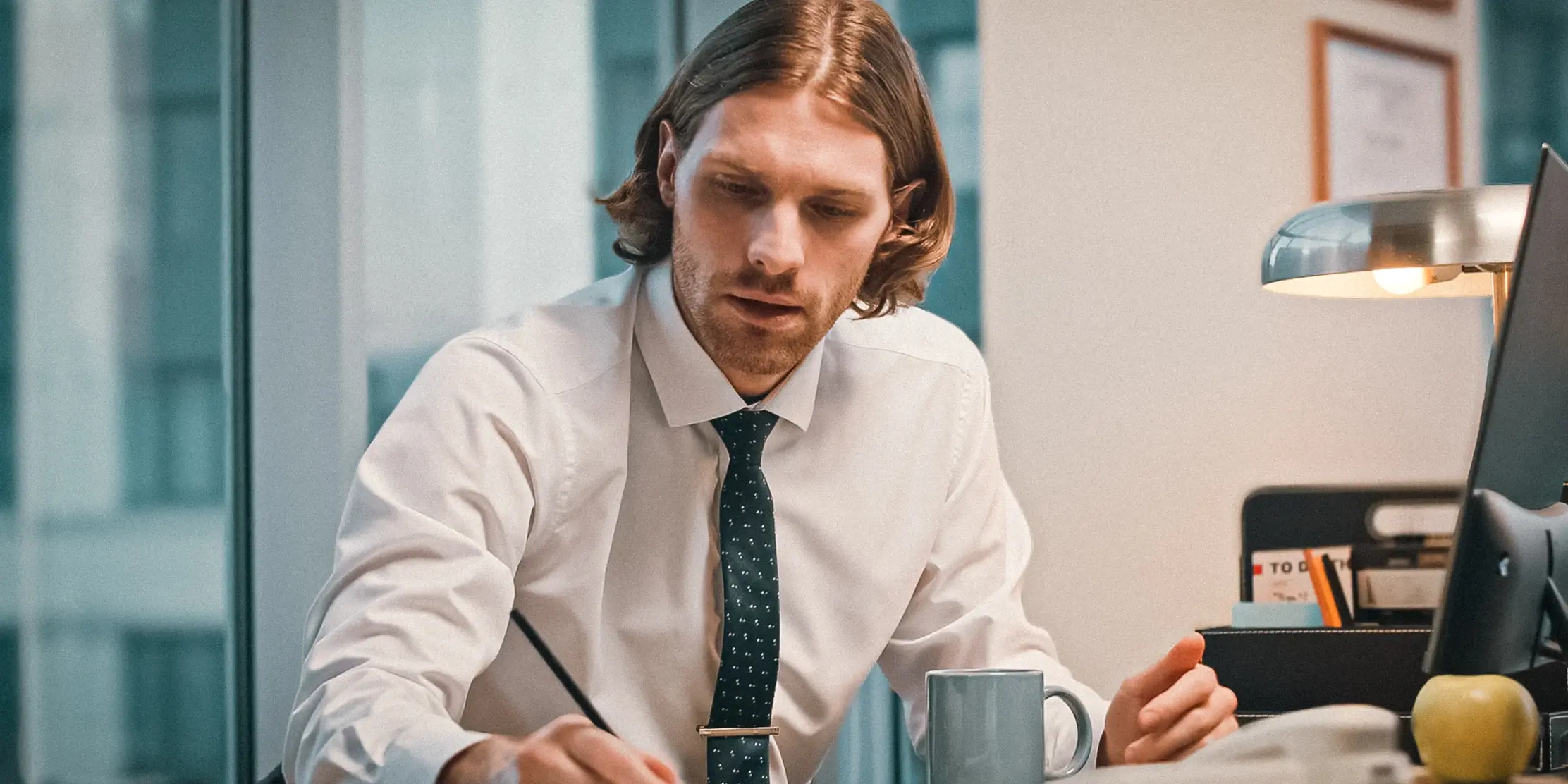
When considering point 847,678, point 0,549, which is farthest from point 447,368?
point 0,549

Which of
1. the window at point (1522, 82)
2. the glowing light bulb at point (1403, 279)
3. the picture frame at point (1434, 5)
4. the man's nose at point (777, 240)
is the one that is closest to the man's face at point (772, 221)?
the man's nose at point (777, 240)

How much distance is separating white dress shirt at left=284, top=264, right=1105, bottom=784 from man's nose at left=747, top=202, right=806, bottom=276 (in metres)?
0.16

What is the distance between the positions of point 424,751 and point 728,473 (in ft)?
1.76

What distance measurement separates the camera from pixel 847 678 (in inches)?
63.1

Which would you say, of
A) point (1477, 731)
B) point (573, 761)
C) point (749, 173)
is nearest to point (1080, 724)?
point (1477, 731)

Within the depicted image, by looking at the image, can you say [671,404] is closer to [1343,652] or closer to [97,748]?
[1343,652]

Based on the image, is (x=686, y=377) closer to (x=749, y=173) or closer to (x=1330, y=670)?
(x=749, y=173)

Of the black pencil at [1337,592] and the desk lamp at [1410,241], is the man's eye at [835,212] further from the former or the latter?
the black pencil at [1337,592]

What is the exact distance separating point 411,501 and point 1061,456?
1742mm

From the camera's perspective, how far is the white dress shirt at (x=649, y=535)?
1.26 m

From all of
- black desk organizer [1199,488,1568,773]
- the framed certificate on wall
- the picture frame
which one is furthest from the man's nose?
the picture frame

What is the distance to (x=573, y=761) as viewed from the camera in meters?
0.95

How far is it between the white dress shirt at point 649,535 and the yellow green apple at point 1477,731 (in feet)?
1.19

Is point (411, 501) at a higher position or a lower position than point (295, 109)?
lower
